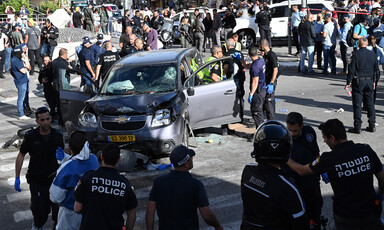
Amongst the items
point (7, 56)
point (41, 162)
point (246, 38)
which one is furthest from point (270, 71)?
point (7, 56)

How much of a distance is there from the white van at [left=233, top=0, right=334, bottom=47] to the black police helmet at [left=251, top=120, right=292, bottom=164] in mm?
20444

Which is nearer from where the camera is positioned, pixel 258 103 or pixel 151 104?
pixel 151 104

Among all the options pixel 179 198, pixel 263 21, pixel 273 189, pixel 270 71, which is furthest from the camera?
pixel 263 21

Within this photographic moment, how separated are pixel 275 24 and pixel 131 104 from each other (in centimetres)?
1591

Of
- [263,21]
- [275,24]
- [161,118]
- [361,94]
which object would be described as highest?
[263,21]

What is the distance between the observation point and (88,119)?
9.26 metres

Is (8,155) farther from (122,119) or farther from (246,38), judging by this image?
(246,38)

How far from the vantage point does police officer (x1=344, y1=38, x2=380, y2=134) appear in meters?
10.2

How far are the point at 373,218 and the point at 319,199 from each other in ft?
2.50

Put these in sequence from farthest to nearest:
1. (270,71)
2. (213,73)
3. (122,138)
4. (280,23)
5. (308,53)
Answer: (280,23)
(308,53)
(213,73)
(270,71)
(122,138)

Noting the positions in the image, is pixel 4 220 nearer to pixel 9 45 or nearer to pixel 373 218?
pixel 373 218

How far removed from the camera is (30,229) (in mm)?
6664

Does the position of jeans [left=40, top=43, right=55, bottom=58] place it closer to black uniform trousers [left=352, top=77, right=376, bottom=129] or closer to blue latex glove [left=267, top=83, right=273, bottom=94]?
blue latex glove [left=267, top=83, right=273, bottom=94]

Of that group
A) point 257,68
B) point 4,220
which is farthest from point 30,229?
point 257,68
